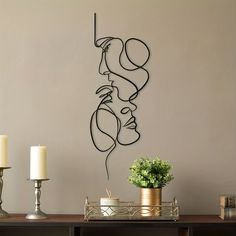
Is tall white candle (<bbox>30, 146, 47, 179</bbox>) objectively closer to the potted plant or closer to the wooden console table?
the wooden console table

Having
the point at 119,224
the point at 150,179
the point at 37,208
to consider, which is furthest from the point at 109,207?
the point at 37,208

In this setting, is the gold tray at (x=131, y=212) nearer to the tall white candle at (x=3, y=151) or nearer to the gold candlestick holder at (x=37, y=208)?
the gold candlestick holder at (x=37, y=208)

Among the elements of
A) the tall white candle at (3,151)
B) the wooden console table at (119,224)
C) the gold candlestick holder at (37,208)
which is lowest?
the wooden console table at (119,224)

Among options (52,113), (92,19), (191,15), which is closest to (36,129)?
(52,113)

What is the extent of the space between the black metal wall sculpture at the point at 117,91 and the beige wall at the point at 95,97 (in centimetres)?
4

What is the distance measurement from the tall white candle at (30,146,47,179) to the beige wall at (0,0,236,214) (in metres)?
0.17

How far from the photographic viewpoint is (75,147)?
7.87ft

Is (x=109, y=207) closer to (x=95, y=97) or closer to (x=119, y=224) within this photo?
(x=119, y=224)

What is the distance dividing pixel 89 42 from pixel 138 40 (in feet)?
0.81

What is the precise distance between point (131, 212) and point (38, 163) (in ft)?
1.56

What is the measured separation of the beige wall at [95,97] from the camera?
7.84 feet

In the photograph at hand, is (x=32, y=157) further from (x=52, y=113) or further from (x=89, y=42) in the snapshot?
(x=89, y=42)

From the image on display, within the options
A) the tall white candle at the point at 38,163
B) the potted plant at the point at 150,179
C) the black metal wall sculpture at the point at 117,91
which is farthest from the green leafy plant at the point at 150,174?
the tall white candle at the point at 38,163

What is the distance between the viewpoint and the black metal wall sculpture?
240cm
